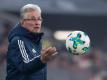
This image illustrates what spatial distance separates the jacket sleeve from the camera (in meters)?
10.2

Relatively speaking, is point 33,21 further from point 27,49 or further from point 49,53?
point 49,53

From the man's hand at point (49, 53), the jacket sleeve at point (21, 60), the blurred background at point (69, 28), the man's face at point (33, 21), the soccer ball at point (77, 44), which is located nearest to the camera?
the man's hand at point (49, 53)

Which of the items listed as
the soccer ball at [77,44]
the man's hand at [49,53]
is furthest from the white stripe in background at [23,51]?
the soccer ball at [77,44]

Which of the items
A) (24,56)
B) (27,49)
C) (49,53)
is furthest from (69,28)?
(49,53)

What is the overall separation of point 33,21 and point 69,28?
1566cm

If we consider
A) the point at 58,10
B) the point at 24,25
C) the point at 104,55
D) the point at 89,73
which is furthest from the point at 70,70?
the point at 24,25

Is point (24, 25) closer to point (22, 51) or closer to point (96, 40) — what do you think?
A: point (22, 51)

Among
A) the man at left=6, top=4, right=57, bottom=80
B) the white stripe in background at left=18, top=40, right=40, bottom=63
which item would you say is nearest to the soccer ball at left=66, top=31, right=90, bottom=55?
the man at left=6, top=4, right=57, bottom=80

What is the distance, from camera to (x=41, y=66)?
10.2 m

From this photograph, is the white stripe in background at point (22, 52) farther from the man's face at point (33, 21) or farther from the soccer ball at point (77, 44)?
the soccer ball at point (77, 44)

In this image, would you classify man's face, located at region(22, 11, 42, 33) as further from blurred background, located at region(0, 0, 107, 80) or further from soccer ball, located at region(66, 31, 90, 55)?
blurred background, located at region(0, 0, 107, 80)

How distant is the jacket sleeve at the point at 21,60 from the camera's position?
10.2 m

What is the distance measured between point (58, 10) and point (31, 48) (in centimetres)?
1441

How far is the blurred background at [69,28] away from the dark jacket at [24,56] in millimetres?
5560
